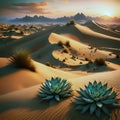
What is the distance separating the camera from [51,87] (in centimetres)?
703

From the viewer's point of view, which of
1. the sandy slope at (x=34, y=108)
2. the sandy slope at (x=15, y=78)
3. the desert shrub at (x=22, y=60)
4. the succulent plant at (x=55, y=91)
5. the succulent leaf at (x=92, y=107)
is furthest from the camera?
the desert shrub at (x=22, y=60)

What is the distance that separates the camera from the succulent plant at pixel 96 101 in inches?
220

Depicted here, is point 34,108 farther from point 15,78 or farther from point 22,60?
point 22,60

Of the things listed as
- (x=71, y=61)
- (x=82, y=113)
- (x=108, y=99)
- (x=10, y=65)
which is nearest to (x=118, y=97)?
(x=108, y=99)

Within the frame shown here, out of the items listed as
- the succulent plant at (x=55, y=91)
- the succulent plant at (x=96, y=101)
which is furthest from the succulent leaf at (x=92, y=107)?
the succulent plant at (x=55, y=91)

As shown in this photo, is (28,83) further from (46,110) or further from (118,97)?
(118,97)

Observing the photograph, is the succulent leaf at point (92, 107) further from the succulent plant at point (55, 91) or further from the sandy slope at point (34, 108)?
the succulent plant at point (55, 91)

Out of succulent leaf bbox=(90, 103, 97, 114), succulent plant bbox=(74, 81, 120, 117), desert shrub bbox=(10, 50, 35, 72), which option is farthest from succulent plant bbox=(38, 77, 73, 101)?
desert shrub bbox=(10, 50, 35, 72)

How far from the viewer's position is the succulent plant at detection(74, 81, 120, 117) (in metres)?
5.59

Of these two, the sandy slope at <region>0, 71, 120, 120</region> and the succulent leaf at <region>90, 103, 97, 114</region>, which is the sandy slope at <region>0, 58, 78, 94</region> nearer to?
the sandy slope at <region>0, 71, 120, 120</region>

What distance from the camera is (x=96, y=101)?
5840 mm

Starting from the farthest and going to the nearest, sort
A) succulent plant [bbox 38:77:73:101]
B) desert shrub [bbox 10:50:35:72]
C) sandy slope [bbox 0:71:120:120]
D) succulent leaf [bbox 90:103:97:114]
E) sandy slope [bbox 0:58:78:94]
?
desert shrub [bbox 10:50:35:72]
sandy slope [bbox 0:58:78:94]
succulent plant [bbox 38:77:73:101]
sandy slope [bbox 0:71:120:120]
succulent leaf [bbox 90:103:97:114]

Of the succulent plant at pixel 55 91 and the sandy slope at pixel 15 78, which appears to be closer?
the succulent plant at pixel 55 91

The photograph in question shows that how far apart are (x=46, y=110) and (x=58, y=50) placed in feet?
60.4
